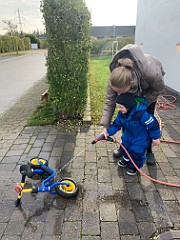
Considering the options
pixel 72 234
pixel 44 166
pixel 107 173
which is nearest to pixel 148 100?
pixel 107 173

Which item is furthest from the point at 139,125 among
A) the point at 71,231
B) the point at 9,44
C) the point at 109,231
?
the point at 9,44

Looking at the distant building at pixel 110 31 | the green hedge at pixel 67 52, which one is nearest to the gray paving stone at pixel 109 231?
the green hedge at pixel 67 52

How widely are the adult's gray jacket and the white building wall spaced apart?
475 cm

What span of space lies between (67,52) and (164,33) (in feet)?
17.9

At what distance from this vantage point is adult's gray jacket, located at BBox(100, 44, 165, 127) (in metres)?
2.28

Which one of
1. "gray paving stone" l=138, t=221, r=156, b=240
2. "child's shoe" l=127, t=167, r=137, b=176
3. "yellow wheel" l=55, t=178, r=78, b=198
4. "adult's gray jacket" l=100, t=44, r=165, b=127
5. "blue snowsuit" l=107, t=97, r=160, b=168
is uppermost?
"adult's gray jacket" l=100, t=44, r=165, b=127

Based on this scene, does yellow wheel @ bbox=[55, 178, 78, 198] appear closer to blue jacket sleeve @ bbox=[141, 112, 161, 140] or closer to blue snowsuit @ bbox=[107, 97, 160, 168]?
blue snowsuit @ bbox=[107, 97, 160, 168]

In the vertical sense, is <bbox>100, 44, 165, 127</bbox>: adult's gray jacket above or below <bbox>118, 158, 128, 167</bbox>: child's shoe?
above

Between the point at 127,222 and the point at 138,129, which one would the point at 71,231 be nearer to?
the point at 127,222

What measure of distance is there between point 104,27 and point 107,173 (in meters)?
51.9

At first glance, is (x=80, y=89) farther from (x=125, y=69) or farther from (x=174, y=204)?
(x=174, y=204)

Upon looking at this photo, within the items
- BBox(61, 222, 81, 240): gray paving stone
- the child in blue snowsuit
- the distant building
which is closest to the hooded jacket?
the child in blue snowsuit

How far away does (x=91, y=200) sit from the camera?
2404 millimetres

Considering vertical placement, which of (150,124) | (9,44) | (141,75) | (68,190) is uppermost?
(141,75)
